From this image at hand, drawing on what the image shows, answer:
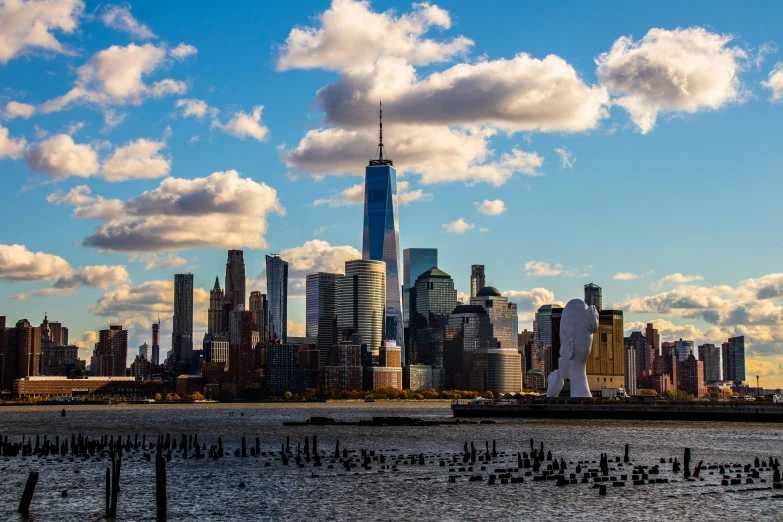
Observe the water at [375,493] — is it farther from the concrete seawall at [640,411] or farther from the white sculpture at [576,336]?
the white sculpture at [576,336]

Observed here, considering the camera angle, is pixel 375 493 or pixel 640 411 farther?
pixel 640 411

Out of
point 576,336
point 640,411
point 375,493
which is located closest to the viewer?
point 375,493

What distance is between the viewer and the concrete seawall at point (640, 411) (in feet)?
466

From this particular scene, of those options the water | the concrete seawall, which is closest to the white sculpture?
the concrete seawall

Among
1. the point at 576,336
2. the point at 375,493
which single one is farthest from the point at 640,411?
the point at 375,493

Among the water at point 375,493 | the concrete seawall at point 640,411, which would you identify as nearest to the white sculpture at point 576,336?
the concrete seawall at point 640,411

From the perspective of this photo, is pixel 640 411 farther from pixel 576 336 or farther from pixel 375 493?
pixel 375 493

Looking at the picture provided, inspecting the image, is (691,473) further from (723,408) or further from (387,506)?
(723,408)

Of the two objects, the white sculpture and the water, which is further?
the white sculpture

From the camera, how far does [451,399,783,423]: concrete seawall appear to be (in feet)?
466

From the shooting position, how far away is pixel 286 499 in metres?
60.5

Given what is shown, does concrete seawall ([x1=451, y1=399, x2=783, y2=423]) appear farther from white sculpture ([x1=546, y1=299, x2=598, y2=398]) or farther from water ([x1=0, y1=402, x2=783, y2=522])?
water ([x1=0, y1=402, x2=783, y2=522])

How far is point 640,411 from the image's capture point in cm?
15350

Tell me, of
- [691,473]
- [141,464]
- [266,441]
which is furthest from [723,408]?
[141,464]
